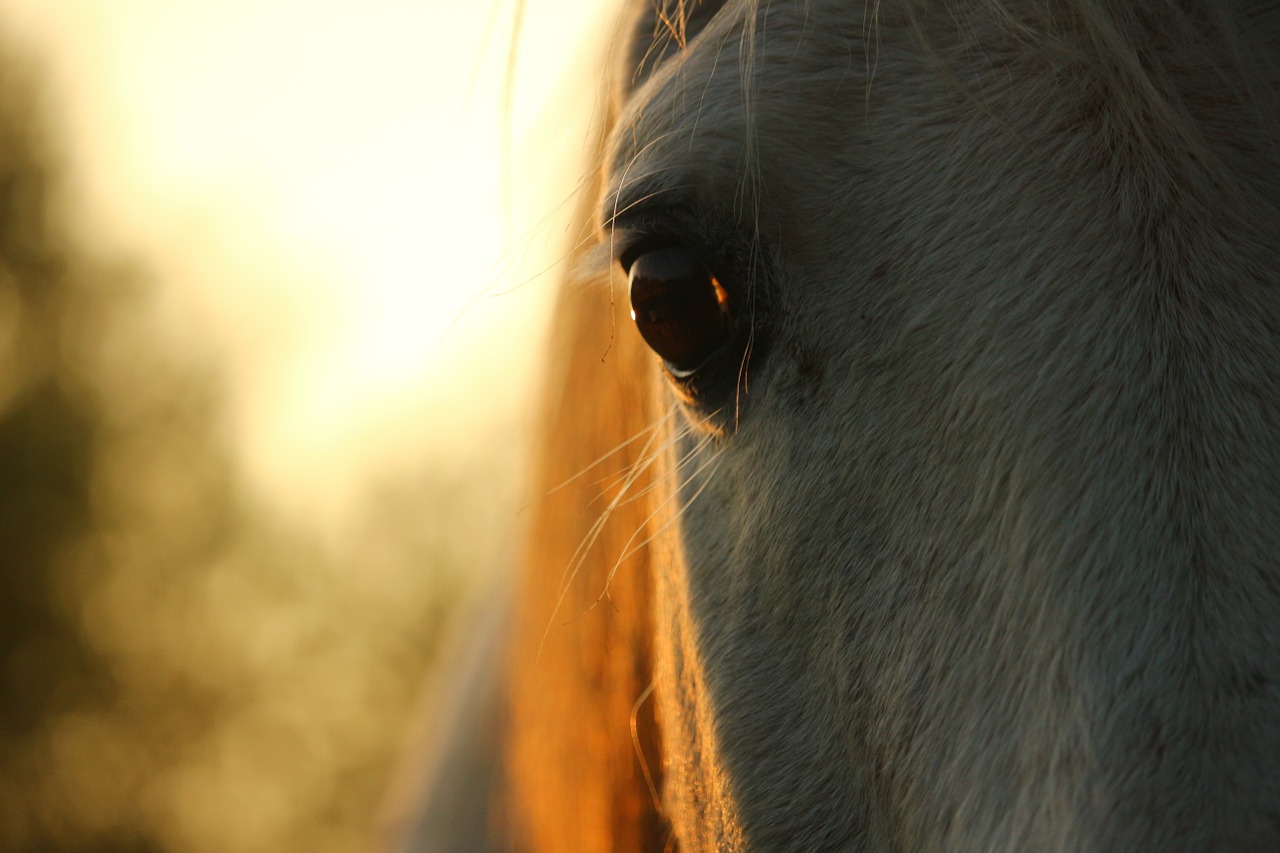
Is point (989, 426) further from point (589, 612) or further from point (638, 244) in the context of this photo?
point (589, 612)

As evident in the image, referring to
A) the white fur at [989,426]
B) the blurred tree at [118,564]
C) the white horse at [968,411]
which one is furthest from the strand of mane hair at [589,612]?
the blurred tree at [118,564]

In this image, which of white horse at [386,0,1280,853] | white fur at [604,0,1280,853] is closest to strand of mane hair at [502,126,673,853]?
white horse at [386,0,1280,853]

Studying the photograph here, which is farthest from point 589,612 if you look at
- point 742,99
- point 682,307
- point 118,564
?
point 118,564

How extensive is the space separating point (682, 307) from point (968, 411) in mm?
312

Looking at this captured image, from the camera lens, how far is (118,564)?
9711 mm

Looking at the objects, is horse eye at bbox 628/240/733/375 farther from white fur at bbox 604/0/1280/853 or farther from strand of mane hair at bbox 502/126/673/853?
strand of mane hair at bbox 502/126/673/853

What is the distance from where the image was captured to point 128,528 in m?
9.72

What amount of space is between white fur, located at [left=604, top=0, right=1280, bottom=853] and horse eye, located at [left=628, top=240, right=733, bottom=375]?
4 cm

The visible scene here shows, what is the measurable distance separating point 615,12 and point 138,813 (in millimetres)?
10207

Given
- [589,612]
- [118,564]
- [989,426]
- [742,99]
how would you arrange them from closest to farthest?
[989,426]
[742,99]
[589,612]
[118,564]

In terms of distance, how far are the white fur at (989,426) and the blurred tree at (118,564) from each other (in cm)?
806

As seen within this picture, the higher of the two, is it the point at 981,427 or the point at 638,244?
the point at 638,244

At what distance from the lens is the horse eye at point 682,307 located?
983mm

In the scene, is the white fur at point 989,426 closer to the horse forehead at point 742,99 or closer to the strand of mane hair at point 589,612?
the horse forehead at point 742,99
